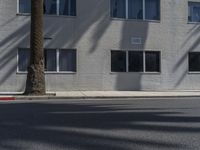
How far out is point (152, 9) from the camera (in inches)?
1228

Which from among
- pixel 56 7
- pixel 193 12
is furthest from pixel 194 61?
pixel 56 7

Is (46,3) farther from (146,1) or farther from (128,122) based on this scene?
A: (128,122)

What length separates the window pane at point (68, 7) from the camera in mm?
29188

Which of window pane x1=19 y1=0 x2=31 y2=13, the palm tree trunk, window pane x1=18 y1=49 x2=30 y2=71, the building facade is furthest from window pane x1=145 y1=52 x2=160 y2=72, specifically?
the palm tree trunk

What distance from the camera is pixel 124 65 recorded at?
3023 centimetres

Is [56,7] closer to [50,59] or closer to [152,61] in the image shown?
[50,59]

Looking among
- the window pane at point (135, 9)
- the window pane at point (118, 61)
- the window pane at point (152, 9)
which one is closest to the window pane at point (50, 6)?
the window pane at point (118, 61)

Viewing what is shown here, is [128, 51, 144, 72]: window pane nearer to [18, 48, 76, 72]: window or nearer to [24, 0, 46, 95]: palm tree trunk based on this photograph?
[18, 48, 76, 72]: window

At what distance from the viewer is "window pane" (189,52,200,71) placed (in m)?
31.8

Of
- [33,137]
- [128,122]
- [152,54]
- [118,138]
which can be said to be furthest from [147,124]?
[152,54]

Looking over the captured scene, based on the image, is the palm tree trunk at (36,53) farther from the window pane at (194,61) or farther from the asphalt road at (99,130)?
the window pane at (194,61)

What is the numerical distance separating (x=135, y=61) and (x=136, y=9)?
333cm

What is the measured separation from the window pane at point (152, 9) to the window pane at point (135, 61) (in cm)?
254

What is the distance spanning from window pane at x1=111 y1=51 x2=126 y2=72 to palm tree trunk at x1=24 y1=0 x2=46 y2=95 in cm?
673
